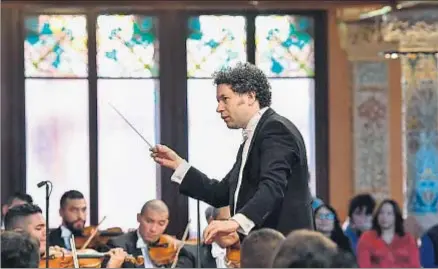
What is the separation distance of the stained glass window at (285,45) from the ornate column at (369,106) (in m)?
0.24

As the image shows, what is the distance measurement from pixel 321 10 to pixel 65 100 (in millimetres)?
1701

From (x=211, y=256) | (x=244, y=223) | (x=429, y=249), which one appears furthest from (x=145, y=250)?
(x=244, y=223)

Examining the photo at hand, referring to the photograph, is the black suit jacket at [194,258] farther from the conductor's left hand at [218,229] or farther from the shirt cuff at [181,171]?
the conductor's left hand at [218,229]

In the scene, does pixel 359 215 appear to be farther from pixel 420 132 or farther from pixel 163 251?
pixel 163 251

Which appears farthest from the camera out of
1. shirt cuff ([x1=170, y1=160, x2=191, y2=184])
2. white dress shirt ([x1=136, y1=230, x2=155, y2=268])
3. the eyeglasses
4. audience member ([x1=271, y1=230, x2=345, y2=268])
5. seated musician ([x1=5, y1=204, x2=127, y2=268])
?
the eyeglasses

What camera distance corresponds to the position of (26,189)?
9305mm

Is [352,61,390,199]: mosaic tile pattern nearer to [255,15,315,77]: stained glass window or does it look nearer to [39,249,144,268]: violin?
[255,15,315,77]: stained glass window

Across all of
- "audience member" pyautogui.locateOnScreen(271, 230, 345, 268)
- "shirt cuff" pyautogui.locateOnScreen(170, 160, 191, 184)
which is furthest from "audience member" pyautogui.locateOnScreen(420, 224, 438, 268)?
"audience member" pyautogui.locateOnScreen(271, 230, 345, 268)

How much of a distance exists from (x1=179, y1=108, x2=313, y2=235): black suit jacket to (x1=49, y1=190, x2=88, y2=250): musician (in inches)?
130

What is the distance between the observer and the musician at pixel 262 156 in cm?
407

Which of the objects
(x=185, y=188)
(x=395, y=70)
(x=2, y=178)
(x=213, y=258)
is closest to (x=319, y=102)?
(x=395, y=70)

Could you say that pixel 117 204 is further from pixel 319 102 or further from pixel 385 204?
pixel 385 204

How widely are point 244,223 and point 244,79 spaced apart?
Result: 1.40 feet

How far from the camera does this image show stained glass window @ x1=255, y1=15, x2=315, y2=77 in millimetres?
9594
